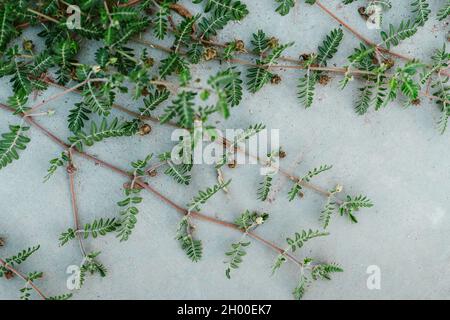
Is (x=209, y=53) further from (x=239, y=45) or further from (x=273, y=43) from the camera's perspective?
(x=273, y=43)

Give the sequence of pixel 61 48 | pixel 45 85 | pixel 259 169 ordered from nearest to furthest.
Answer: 1. pixel 61 48
2. pixel 45 85
3. pixel 259 169

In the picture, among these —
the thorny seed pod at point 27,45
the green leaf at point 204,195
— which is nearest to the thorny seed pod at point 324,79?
the green leaf at point 204,195

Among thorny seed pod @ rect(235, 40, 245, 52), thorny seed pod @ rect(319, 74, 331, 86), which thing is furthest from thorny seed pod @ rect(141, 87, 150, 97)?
thorny seed pod @ rect(319, 74, 331, 86)

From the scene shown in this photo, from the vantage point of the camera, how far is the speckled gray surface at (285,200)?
281 cm

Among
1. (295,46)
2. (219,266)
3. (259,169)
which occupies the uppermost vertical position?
(295,46)

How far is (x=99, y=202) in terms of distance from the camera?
2.83m

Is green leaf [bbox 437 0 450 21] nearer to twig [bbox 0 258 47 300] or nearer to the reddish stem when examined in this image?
the reddish stem

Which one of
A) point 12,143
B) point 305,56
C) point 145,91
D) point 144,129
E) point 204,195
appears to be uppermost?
point 305,56

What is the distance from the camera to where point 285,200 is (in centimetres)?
291

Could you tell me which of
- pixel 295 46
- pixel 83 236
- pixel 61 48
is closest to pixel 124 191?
pixel 83 236

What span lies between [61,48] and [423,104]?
1958 millimetres

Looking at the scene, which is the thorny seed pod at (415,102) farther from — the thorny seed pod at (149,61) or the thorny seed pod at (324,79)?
the thorny seed pod at (149,61)

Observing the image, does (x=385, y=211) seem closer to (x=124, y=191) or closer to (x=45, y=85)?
(x=124, y=191)

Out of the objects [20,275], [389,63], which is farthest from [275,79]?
[20,275]
